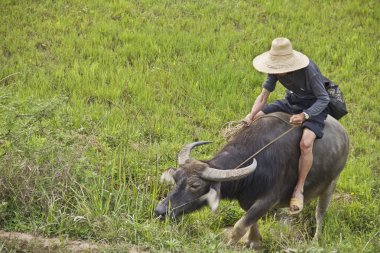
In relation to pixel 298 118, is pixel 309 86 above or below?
above

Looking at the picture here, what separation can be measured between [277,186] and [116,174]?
181 centimetres

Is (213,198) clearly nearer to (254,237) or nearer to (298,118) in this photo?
(254,237)

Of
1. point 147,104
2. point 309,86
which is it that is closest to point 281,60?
point 309,86

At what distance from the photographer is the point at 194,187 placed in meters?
5.14

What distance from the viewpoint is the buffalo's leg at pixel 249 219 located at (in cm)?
528

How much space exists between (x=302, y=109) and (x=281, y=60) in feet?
1.94

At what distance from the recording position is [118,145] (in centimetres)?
694

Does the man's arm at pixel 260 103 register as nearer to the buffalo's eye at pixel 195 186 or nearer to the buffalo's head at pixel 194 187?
the buffalo's head at pixel 194 187

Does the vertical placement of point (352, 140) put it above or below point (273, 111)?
below

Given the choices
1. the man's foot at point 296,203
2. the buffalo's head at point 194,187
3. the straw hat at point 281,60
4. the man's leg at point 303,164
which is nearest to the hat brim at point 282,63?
the straw hat at point 281,60

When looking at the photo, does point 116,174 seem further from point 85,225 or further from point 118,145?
point 85,225

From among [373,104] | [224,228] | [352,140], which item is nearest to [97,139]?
[224,228]

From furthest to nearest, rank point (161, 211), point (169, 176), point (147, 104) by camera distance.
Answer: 1. point (147, 104)
2. point (169, 176)
3. point (161, 211)

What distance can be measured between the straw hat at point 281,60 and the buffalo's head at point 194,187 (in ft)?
3.11
